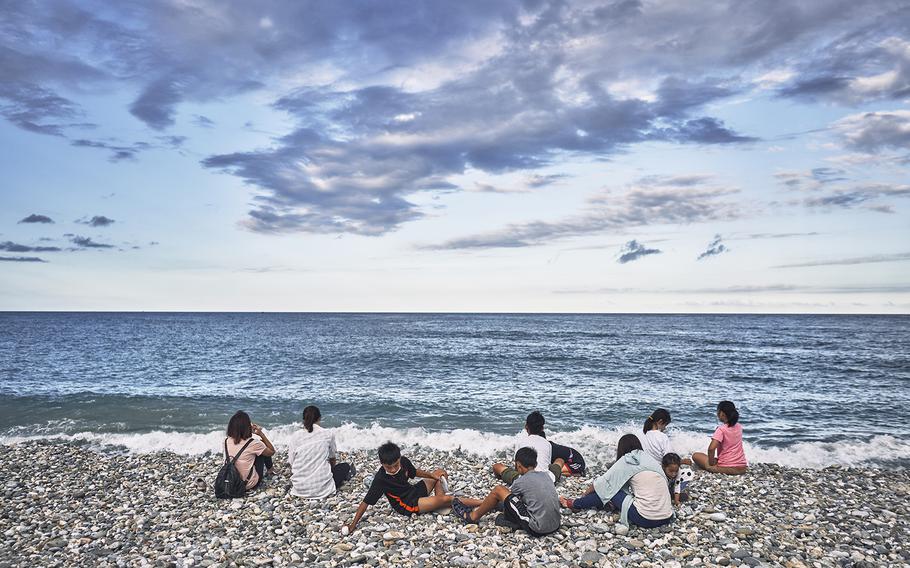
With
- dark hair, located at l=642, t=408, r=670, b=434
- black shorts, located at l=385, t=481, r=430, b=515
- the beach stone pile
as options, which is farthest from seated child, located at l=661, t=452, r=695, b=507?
black shorts, located at l=385, t=481, r=430, b=515

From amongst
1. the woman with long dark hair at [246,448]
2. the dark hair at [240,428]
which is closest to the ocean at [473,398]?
the woman with long dark hair at [246,448]

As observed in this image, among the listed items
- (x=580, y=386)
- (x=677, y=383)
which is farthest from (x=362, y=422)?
(x=677, y=383)

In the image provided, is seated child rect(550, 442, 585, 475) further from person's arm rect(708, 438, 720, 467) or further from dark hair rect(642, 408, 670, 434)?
person's arm rect(708, 438, 720, 467)

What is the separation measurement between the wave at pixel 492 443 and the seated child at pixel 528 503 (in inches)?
232

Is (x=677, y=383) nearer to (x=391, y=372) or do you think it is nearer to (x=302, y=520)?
(x=391, y=372)

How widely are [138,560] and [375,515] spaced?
13.8 feet

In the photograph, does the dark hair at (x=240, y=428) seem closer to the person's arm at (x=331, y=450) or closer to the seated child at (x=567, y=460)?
the person's arm at (x=331, y=450)

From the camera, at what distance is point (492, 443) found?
1731 centimetres

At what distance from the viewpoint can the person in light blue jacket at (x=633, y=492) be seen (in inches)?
372

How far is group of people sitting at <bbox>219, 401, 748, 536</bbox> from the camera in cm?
942

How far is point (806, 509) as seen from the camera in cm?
1080

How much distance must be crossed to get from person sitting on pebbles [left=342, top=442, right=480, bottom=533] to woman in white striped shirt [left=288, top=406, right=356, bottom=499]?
5.77 feet

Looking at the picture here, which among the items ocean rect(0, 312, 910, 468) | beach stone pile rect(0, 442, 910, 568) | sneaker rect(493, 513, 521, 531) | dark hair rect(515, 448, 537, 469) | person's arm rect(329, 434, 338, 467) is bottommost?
ocean rect(0, 312, 910, 468)

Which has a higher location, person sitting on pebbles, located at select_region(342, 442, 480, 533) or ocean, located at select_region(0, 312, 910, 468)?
person sitting on pebbles, located at select_region(342, 442, 480, 533)
